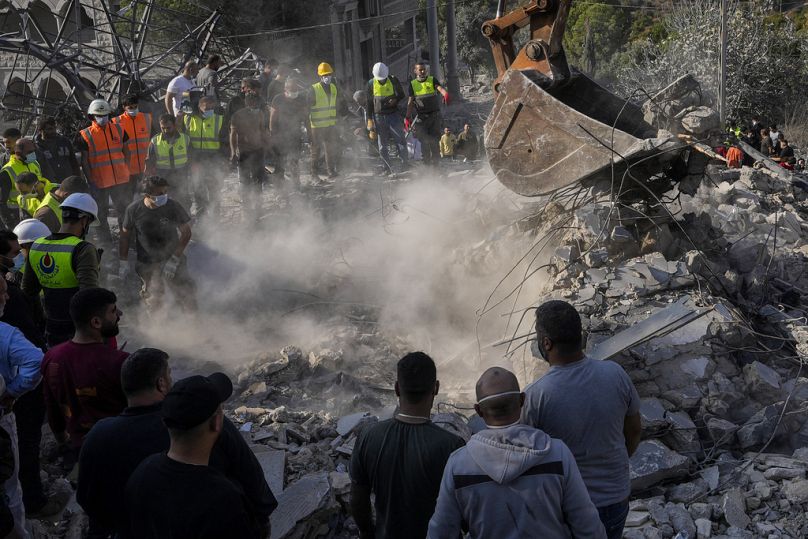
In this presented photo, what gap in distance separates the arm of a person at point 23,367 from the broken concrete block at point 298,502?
1.37m

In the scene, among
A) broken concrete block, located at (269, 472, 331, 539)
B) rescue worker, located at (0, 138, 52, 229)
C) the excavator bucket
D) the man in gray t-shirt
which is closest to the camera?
the man in gray t-shirt

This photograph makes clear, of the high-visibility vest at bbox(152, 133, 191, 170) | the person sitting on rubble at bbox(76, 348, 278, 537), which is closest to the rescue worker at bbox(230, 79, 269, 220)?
the high-visibility vest at bbox(152, 133, 191, 170)

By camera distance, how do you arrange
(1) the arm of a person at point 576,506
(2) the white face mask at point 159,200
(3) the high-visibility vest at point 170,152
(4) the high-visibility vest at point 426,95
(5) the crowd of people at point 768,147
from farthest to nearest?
(5) the crowd of people at point 768,147 → (4) the high-visibility vest at point 426,95 → (3) the high-visibility vest at point 170,152 → (2) the white face mask at point 159,200 → (1) the arm of a person at point 576,506

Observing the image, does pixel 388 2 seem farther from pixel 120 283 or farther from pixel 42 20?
pixel 120 283

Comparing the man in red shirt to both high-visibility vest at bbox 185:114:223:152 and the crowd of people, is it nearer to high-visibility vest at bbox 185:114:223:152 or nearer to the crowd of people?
high-visibility vest at bbox 185:114:223:152

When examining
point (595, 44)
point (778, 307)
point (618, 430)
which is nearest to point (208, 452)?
point (618, 430)

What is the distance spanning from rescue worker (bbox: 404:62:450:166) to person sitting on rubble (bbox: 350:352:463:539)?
30.4 ft

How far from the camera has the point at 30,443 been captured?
15.6 ft

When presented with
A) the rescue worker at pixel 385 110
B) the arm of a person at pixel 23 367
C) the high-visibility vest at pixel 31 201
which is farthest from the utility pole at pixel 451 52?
the arm of a person at pixel 23 367

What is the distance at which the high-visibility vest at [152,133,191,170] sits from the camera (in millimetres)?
9656

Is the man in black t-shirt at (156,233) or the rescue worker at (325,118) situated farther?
the rescue worker at (325,118)

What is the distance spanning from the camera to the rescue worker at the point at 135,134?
952cm

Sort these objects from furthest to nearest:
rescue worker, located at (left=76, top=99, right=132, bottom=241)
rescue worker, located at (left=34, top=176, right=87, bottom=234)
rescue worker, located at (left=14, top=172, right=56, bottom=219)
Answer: rescue worker, located at (left=76, top=99, right=132, bottom=241) → rescue worker, located at (left=14, top=172, right=56, bottom=219) → rescue worker, located at (left=34, top=176, right=87, bottom=234)

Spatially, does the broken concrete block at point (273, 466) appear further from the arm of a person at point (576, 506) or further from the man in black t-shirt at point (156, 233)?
the man in black t-shirt at point (156, 233)
